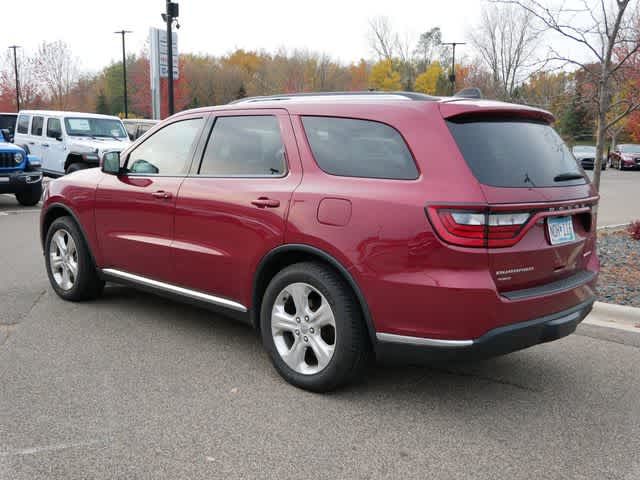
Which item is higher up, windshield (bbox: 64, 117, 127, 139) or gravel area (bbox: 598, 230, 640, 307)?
windshield (bbox: 64, 117, 127, 139)

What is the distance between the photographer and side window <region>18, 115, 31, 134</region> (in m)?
18.1

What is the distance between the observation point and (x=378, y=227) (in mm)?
3506

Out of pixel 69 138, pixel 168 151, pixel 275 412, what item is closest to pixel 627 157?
pixel 69 138

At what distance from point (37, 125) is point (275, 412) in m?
16.3

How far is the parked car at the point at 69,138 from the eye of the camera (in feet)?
53.6

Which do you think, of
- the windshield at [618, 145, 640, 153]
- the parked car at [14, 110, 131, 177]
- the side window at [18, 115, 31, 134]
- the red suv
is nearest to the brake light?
the red suv

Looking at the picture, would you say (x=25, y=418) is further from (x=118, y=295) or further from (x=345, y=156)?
Result: (x=118, y=295)

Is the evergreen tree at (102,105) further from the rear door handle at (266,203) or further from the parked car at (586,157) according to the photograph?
the rear door handle at (266,203)

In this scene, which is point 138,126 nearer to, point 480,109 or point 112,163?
point 112,163

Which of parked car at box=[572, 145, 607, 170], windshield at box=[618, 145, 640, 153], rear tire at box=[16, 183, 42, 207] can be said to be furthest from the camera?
windshield at box=[618, 145, 640, 153]

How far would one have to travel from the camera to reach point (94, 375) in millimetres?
4184

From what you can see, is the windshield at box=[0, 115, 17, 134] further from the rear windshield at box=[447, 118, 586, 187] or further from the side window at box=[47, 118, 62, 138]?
the rear windshield at box=[447, 118, 586, 187]

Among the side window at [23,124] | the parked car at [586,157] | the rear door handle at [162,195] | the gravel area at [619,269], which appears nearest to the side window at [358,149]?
the rear door handle at [162,195]

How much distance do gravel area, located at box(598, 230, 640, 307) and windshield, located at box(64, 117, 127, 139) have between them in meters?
12.7
